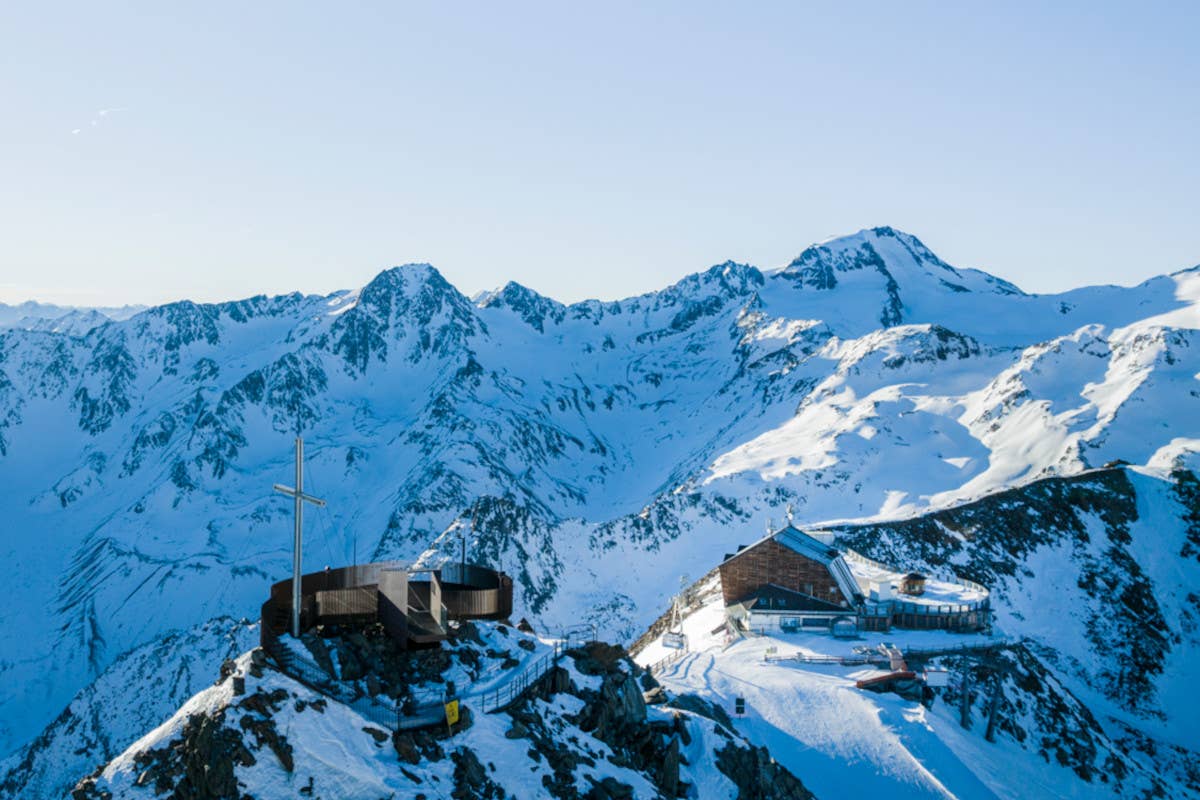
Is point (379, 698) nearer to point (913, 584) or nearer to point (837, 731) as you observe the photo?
point (837, 731)

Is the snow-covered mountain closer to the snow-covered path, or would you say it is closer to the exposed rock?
the snow-covered path

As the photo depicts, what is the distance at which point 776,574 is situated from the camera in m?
61.9

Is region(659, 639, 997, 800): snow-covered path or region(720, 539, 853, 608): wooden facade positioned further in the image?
region(720, 539, 853, 608): wooden facade

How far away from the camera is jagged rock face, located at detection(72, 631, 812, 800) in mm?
23922

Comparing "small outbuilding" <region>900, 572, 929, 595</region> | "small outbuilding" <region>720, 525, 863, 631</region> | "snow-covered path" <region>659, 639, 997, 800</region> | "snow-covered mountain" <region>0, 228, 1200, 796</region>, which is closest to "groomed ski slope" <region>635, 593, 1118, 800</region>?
"snow-covered path" <region>659, 639, 997, 800</region>

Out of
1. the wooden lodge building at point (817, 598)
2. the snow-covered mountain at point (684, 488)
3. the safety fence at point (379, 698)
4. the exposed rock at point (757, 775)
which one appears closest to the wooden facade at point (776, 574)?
the wooden lodge building at point (817, 598)

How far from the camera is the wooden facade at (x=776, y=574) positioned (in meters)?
60.7

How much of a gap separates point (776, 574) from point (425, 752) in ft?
128

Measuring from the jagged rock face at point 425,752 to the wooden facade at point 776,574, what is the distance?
28.0 meters

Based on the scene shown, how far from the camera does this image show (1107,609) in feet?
248

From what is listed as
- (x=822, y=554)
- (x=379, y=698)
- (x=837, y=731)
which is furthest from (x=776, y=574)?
(x=379, y=698)

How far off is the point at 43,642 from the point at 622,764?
16361 centimetres

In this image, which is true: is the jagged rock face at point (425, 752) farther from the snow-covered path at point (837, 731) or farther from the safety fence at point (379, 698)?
the snow-covered path at point (837, 731)

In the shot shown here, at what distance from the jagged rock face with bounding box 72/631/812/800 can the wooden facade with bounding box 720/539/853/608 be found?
92.0 feet
